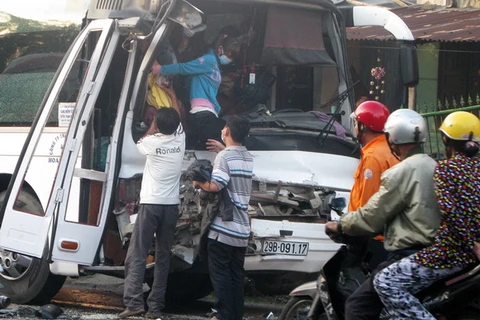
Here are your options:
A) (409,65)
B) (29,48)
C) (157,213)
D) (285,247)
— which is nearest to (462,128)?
(285,247)

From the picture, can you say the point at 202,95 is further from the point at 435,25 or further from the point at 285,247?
the point at 435,25

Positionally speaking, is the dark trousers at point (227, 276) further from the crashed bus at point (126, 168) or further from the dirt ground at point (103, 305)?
the dirt ground at point (103, 305)

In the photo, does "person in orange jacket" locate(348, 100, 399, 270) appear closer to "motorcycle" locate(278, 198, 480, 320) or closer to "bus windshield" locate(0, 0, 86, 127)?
"motorcycle" locate(278, 198, 480, 320)

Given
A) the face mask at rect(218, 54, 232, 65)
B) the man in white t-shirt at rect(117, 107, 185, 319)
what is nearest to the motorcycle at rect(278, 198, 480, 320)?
the man in white t-shirt at rect(117, 107, 185, 319)

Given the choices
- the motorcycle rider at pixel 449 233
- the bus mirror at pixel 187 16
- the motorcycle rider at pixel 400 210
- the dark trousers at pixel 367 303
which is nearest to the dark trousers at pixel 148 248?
the bus mirror at pixel 187 16

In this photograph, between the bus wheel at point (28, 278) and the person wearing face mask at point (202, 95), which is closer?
the person wearing face mask at point (202, 95)

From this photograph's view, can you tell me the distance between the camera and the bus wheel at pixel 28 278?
807cm

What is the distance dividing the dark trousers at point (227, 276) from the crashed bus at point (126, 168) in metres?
0.22

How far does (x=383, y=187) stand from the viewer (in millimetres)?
4832

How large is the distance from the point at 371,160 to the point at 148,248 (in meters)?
2.39

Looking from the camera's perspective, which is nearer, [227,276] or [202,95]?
[227,276]

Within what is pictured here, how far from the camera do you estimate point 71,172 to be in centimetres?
728

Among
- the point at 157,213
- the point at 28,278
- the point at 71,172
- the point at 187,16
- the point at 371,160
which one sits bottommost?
the point at 28,278

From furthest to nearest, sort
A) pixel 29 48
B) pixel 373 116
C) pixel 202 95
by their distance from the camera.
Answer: pixel 29 48, pixel 202 95, pixel 373 116
